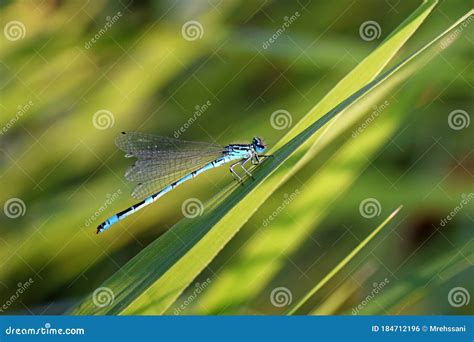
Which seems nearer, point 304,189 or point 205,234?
point 205,234

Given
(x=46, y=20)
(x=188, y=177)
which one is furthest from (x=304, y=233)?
(x=46, y=20)

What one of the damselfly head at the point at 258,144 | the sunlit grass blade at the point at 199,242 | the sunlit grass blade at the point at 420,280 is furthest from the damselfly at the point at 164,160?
the sunlit grass blade at the point at 420,280

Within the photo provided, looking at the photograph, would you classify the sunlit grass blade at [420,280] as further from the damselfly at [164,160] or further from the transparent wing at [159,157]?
the transparent wing at [159,157]

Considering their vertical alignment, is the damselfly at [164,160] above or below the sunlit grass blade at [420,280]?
above

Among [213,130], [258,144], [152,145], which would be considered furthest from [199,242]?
[152,145]

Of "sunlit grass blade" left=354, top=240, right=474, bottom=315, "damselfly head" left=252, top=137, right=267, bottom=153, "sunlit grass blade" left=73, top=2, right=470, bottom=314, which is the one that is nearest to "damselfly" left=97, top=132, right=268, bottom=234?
"damselfly head" left=252, top=137, right=267, bottom=153

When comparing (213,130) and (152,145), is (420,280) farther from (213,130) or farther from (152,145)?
(152,145)


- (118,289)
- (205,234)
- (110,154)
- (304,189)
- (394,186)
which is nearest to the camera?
(205,234)

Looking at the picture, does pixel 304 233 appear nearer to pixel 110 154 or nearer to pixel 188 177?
pixel 188 177

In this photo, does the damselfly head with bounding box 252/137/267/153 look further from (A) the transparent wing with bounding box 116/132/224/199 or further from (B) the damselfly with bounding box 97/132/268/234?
(A) the transparent wing with bounding box 116/132/224/199
